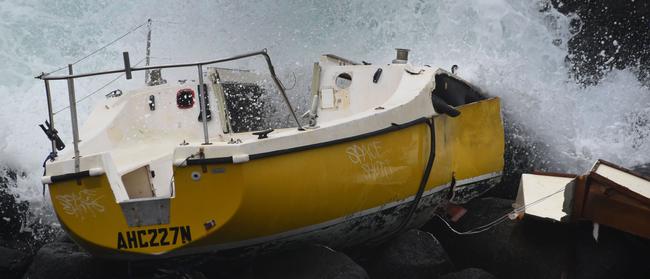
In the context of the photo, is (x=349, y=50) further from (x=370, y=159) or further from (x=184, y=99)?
(x=370, y=159)

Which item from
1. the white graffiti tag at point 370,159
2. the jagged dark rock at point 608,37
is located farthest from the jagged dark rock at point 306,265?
the jagged dark rock at point 608,37

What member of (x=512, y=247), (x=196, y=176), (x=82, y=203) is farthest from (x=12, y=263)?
(x=512, y=247)

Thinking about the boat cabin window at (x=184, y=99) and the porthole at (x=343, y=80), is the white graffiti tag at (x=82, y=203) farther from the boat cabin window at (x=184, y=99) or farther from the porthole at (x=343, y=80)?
the porthole at (x=343, y=80)

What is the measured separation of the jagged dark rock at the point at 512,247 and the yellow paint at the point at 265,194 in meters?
0.83

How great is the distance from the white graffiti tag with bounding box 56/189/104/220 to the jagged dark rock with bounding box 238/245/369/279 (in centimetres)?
118


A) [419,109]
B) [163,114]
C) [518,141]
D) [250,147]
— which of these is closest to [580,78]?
[518,141]

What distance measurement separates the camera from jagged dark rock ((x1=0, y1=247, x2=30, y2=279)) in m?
6.10

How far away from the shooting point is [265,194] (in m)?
5.19

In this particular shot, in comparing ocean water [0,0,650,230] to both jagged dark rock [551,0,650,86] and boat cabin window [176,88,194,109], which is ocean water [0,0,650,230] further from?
boat cabin window [176,88,194,109]

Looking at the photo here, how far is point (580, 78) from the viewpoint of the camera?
1133 cm

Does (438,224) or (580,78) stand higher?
(580,78)

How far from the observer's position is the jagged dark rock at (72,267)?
5648 mm

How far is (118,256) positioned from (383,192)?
6.64ft

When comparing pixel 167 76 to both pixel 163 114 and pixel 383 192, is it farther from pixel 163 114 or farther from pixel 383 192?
pixel 383 192
